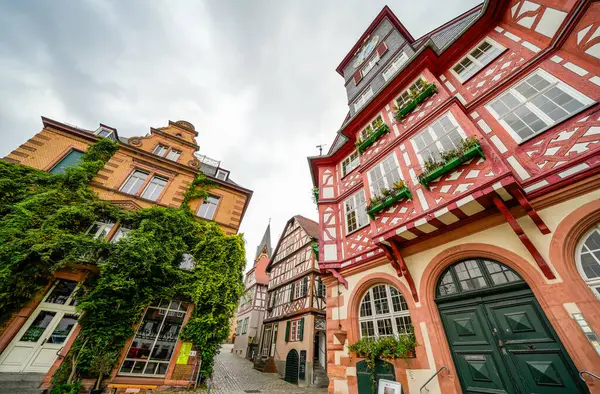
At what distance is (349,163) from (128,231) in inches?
445

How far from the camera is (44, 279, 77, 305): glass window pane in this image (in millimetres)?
8141

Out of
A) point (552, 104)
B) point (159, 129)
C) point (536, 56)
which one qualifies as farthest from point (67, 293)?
point (536, 56)

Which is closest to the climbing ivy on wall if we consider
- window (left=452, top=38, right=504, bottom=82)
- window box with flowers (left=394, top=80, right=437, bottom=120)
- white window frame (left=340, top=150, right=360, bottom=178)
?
white window frame (left=340, top=150, right=360, bottom=178)

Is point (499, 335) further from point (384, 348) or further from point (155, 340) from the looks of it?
point (155, 340)

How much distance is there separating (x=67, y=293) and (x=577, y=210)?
15.3m

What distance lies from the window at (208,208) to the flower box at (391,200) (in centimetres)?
989

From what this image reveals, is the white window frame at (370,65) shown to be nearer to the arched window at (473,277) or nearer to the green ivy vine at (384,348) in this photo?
the arched window at (473,277)

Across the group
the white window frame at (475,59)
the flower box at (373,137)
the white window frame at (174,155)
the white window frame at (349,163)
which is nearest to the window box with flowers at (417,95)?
the flower box at (373,137)

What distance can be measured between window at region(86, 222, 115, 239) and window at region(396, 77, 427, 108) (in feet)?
46.0

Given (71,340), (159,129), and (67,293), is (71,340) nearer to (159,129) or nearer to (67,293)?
(67,293)

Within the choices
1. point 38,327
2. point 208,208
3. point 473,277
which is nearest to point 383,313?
point 473,277

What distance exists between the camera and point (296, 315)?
16219 millimetres

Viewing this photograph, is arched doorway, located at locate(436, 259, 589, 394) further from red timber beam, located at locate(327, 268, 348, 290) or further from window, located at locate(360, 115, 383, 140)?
window, located at locate(360, 115, 383, 140)

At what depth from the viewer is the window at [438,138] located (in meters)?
5.75
